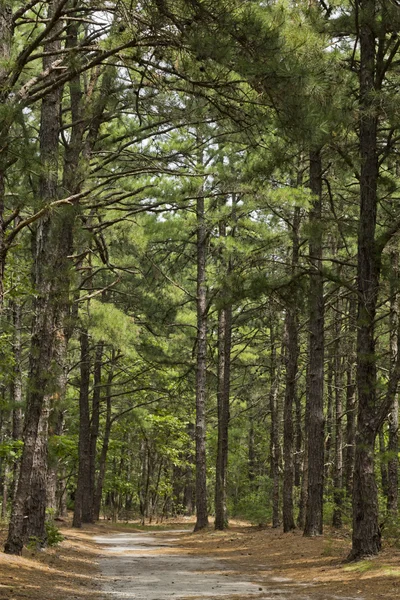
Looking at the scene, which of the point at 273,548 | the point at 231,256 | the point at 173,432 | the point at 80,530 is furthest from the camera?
the point at 173,432

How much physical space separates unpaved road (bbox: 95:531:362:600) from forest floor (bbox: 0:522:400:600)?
1 centimetres

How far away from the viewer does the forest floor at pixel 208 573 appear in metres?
7.96

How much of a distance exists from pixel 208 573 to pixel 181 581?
4.57 feet

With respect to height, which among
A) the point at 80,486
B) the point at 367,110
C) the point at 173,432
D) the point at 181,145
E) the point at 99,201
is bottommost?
the point at 80,486

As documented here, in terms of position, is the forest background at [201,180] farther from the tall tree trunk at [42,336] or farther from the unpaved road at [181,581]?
the unpaved road at [181,581]

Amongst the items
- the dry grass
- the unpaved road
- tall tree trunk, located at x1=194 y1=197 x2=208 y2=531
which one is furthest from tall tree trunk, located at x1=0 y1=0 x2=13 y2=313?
tall tree trunk, located at x1=194 y1=197 x2=208 y2=531

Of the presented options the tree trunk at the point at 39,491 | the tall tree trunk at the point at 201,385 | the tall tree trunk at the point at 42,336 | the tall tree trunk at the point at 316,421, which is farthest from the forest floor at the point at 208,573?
the tall tree trunk at the point at 201,385

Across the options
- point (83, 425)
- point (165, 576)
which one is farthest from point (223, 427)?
point (165, 576)

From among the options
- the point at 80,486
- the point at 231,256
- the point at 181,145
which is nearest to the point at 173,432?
the point at 80,486

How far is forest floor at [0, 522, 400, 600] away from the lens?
313 inches

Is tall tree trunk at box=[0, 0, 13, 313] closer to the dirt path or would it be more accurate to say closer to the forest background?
the forest background

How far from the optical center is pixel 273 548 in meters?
14.5

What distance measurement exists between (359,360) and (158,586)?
4426 millimetres

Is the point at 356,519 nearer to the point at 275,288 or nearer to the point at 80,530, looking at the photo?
the point at 275,288
